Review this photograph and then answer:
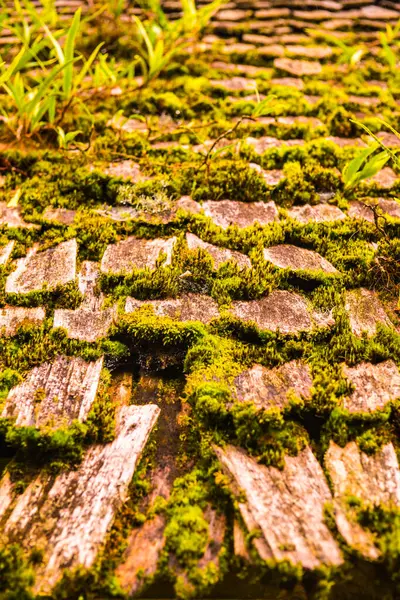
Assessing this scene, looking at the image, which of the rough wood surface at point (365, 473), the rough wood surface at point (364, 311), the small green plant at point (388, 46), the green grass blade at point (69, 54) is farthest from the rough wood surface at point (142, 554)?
the small green plant at point (388, 46)

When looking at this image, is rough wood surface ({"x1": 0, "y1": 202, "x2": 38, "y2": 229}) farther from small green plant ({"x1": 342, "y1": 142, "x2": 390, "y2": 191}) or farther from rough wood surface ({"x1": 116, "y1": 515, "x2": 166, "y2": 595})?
small green plant ({"x1": 342, "y1": 142, "x2": 390, "y2": 191})

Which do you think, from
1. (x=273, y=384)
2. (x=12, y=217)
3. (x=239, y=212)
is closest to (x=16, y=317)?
(x=12, y=217)

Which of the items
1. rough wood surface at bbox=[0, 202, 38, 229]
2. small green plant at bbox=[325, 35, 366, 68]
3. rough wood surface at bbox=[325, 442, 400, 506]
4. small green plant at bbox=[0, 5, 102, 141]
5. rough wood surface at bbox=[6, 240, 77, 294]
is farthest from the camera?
small green plant at bbox=[325, 35, 366, 68]

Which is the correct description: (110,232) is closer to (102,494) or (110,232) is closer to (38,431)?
(38,431)

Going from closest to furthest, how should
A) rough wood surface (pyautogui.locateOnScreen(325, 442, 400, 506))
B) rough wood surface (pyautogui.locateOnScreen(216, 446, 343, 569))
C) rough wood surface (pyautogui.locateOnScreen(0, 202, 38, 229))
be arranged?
rough wood surface (pyautogui.locateOnScreen(216, 446, 343, 569))
rough wood surface (pyautogui.locateOnScreen(325, 442, 400, 506))
rough wood surface (pyautogui.locateOnScreen(0, 202, 38, 229))

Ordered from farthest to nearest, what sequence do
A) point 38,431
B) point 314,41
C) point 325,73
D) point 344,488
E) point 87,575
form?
1. point 314,41
2. point 325,73
3. point 38,431
4. point 344,488
5. point 87,575

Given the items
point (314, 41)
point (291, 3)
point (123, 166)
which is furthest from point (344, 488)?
point (291, 3)

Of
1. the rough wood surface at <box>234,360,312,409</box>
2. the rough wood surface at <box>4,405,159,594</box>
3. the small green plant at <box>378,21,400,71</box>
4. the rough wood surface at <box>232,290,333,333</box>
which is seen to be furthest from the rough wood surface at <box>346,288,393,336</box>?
the small green plant at <box>378,21,400,71</box>
